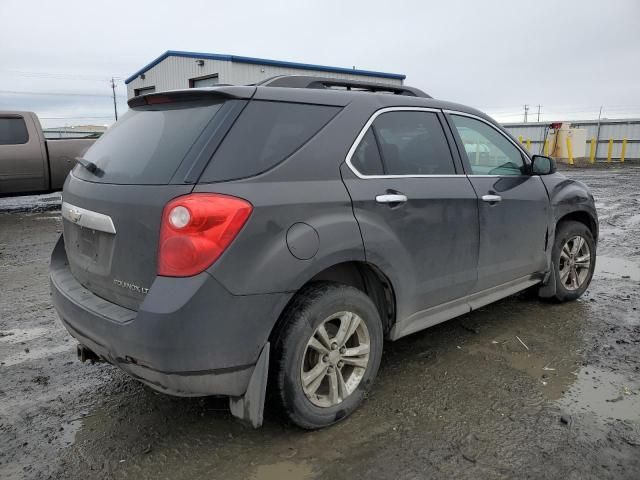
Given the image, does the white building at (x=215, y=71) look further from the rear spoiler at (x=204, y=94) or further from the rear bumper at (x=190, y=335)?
the rear bumper at (x=190, y=335)

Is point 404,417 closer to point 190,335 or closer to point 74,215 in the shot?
point 190,335

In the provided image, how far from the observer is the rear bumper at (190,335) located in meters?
2.16

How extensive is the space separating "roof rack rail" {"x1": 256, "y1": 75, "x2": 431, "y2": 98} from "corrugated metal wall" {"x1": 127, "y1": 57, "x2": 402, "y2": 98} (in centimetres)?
1635

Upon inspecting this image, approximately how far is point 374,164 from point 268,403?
1.47 metres

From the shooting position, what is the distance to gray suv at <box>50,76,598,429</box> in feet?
7.29

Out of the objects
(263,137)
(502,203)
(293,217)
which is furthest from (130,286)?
(502,203)

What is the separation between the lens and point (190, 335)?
85.2 inches

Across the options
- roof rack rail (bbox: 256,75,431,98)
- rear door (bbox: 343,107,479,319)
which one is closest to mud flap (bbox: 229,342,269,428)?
rear door (bbox: 343,107,479,319)

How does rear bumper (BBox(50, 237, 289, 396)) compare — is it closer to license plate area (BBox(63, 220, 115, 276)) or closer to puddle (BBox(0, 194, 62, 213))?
license plate area (BBox(63, 220, 115, 276))

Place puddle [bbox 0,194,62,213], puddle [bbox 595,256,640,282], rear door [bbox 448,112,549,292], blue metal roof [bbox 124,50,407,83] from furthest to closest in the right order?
blue metal roof [bbox 124,50,407,83] < puddle [bbox 0,194,62,213] < puddle [bbox 595,256,640,282] < rear door [bbox 448,112,549,292]

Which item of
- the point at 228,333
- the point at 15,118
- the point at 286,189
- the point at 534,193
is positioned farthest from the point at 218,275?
the point at 15,118

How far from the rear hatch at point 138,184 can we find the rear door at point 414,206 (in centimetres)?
80

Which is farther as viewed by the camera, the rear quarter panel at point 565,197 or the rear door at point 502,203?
the rear quarter panel at point 565,197

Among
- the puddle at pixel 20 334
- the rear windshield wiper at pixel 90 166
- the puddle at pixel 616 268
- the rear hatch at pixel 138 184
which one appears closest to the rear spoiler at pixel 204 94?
the rear hatch at pixel 138 184
